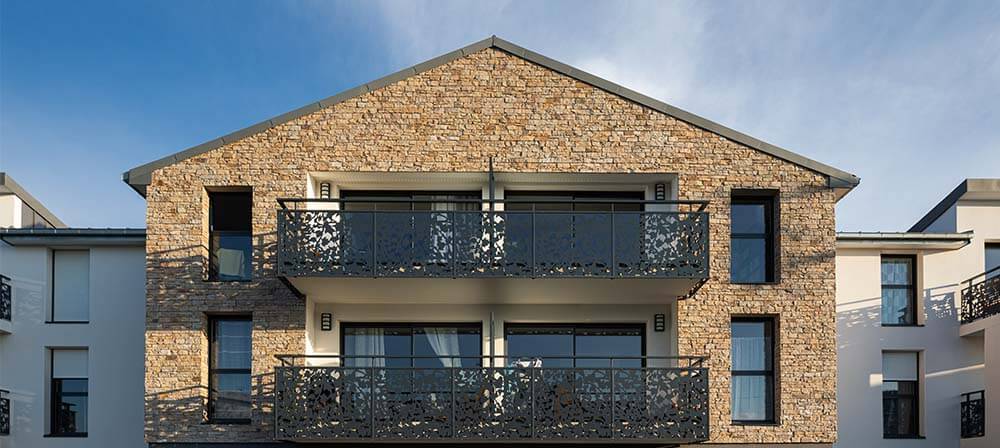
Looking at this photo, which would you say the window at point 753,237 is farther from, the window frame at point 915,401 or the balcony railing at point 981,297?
the balcony railing at point 981,297

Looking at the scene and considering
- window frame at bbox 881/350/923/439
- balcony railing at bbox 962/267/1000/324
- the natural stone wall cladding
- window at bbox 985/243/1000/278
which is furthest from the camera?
window at bbox 985/243/1000/278

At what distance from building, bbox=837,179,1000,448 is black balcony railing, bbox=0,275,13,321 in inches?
611

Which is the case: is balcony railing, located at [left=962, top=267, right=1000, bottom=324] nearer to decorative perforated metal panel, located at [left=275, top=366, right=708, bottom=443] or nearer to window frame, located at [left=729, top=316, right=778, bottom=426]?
window frame, located at [left=729, top=316, right=778, bottom=426]

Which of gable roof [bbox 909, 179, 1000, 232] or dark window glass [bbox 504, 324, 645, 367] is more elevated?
gable roof [bbox 909, 179, 1000, 232]

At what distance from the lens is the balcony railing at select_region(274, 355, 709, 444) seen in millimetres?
13992

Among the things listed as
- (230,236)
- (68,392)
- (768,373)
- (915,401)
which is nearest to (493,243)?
(230,236)

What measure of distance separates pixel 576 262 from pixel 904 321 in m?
7.98

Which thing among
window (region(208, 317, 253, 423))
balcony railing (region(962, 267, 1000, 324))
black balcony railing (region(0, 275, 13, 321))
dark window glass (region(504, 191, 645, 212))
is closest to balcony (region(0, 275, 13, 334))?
black balcony railing (region(0, 275, 13, 321))

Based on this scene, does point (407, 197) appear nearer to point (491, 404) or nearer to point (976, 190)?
point (491, 404)

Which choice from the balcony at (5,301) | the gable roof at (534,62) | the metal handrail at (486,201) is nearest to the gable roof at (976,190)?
the gable roof at (534,62)

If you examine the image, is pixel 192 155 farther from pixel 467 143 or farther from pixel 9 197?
pixel 9 197

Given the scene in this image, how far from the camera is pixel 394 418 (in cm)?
1404

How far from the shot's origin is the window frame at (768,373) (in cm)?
1512

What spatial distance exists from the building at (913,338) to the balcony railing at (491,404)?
5.30 m
